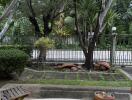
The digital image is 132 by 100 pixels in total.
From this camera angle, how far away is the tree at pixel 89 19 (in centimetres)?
1508

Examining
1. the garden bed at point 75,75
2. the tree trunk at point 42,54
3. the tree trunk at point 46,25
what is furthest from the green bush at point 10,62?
the tree trunk at point 46,25

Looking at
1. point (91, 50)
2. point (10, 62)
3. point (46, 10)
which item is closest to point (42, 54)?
point (46, 10)

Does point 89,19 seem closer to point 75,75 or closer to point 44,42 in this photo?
point 44,42

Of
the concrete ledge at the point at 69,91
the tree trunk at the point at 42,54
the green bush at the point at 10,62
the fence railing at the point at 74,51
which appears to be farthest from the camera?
the fence railing at the point at 74,51

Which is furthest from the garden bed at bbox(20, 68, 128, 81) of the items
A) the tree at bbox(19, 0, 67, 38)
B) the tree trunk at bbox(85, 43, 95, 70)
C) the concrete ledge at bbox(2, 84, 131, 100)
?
the tree at bbox(19, 0, 67, 38)

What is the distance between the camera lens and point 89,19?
18922 millimetres

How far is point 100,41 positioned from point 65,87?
275 inches

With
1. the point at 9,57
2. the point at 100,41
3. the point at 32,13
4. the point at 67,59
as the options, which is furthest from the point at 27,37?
the point at 9,57

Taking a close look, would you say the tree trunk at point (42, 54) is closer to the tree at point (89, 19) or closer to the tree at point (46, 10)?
the tree at point (46, 10)

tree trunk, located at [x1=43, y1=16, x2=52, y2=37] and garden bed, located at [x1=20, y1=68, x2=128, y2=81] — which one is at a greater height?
tree trunk, located at [x1=43, y1=16, x2=52, y2=37]

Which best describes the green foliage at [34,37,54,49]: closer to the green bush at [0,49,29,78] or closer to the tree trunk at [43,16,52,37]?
the tree trunk at [43,16,52,37]

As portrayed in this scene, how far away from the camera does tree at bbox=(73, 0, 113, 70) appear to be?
15.1 meters

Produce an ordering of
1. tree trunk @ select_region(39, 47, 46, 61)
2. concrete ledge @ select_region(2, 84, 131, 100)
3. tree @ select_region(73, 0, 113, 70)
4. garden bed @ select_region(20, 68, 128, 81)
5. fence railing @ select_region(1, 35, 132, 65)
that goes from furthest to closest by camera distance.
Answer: fence railing @ select_region(1, 35, 132, 65)
tree trunk @ select_region(39, 47, 46, 61)
tree @ select_region(73, 0, 113, 70)
garden bed @ select_region(20, 68, 128, 81)
concrete ledge @ select_region(2, 84, 131, 100)

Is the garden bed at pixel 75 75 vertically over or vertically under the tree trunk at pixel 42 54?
under
